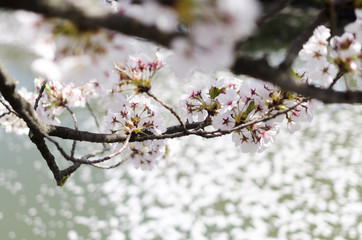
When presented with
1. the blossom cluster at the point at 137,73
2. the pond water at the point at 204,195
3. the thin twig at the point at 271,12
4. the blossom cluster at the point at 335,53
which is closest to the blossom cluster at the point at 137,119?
the blossom cluster at the point at 137,73

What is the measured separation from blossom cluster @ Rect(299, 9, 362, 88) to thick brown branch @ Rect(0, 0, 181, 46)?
38 centimetres

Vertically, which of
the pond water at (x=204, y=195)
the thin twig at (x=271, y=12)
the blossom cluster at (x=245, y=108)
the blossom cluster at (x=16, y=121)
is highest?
the thin twig at (x=271, y=12)

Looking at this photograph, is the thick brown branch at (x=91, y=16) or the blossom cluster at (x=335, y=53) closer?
the thick brown branch at (x=91, y=16)

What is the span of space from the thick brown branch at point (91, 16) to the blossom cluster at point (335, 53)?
38 centimetres

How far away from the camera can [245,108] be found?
99 cm

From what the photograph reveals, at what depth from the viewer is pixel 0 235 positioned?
356cm

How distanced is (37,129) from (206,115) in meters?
0.45

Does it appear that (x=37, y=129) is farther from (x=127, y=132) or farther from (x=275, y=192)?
(x=275, y=192)

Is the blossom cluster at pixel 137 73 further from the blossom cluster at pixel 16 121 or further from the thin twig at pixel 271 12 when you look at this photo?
the blossom cluster at pixel 16 121

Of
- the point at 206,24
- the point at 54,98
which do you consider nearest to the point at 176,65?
the point at 206,24

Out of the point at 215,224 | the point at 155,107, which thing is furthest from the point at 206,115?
the point at 215,224

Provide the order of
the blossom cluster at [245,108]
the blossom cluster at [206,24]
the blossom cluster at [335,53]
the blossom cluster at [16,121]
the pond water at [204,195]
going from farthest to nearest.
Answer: the pond water at [204,195] < the blossom cluster at [16,121] < the blossom cluster at [245,108] < the blossom cluster at [335,53] < the blossom cluster at [206,24]

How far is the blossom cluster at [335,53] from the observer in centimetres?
68

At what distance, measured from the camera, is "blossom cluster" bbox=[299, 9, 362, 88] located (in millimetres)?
682
